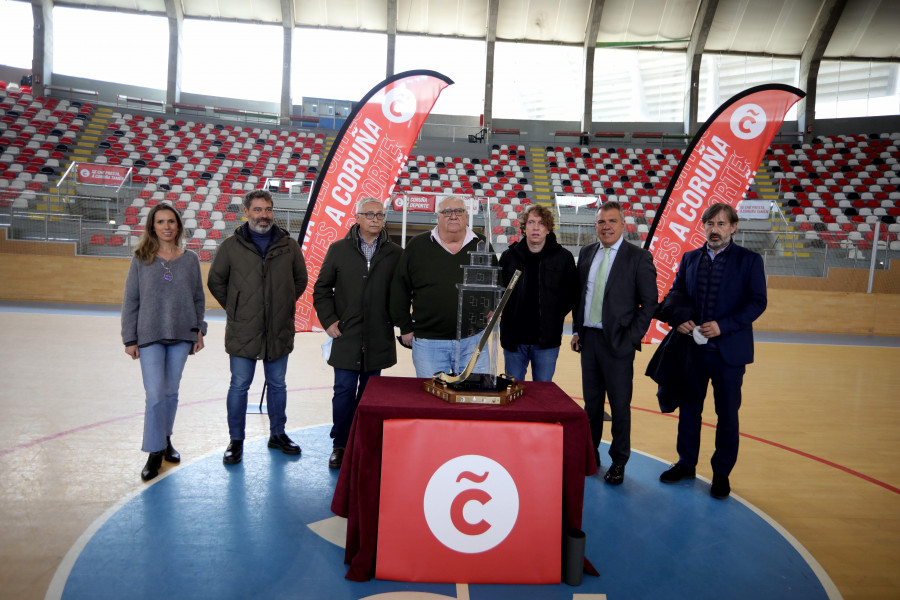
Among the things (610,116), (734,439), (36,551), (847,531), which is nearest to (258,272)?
(36,551)

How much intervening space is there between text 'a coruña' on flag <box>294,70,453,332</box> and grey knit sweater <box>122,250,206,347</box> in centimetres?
190

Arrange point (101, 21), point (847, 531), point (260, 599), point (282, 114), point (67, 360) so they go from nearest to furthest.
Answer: point (260, 599), point (847, 531), point (67, 360), point (101, 21), point (282, 114)

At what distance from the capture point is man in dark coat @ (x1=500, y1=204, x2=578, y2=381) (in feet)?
11.2

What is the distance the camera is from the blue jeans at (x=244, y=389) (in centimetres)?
346

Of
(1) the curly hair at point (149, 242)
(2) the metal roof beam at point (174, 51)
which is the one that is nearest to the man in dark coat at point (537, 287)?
(1) the curly hair at point (149, 242)

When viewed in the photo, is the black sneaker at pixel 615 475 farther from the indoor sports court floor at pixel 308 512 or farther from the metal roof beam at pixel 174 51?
the metal roof beam at pixel 174 51

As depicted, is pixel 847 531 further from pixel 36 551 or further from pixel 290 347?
pixel 36 551

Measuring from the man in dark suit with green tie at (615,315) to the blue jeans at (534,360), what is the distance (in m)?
0.22

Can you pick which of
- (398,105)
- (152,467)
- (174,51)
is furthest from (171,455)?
(174,51)

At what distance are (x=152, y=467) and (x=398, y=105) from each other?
3753 millimetres

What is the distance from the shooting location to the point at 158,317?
3.15 meters

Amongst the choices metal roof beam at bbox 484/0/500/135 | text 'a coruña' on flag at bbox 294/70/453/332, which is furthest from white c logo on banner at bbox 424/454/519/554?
metal roof beam at bbox 484/0/500/135

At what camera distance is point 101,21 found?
21.3 meters

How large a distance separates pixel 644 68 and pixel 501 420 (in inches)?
956
